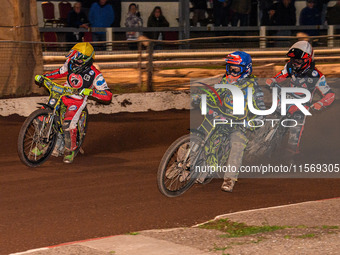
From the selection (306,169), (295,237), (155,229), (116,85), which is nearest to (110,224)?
(155,229)

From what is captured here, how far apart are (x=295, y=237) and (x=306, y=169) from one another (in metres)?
3.95

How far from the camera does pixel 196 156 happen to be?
28.3ft

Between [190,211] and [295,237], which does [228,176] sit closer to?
[190,211]

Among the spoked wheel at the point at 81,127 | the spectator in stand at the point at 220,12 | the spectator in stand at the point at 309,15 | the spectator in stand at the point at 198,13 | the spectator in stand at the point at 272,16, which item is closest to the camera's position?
the spoked wheel at the point at 81,127

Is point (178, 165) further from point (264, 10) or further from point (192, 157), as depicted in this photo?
point (264, 10)

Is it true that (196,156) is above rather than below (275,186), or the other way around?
above

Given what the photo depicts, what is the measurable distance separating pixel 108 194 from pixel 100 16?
10318mm

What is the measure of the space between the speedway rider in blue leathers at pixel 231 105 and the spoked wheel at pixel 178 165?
0.50 m

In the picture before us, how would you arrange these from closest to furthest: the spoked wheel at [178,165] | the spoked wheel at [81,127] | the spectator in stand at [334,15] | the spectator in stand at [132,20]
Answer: the spoked wheel at [178,165] → the spoked wheel at [81,127] → the spectator in stand at [132,20] → the spectator in stand at [334,15]

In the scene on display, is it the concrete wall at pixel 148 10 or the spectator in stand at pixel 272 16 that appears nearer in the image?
the concrete wall at pixel 148 10

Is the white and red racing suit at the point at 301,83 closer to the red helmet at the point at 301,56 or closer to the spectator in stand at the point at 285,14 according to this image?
the red helmet at the point at 301,56

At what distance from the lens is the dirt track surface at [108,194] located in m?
7.55

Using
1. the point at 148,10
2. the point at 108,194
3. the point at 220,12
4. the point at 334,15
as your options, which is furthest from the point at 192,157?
the point at 334,15

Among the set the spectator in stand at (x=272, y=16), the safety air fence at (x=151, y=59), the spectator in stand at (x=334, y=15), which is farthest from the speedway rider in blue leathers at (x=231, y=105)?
the spectator in stand at (x=334, y=15)
